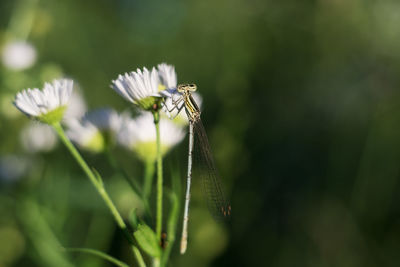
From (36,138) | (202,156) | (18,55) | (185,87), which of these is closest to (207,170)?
(202,156)

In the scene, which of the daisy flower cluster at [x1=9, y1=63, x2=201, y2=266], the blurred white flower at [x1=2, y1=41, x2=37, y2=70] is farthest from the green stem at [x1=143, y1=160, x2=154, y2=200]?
the blurred white flower at [x1=2, y1=41, x2=37, y2=70]

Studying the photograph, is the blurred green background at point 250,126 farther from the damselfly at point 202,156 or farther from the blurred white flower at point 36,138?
the damselfly at point 202,156

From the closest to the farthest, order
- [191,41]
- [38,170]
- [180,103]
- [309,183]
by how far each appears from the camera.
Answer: [180,103]
[38,170]
[309,183]
[191,41]

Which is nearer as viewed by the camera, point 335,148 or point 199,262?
point 199,262

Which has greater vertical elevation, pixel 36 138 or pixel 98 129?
pixel 98 129

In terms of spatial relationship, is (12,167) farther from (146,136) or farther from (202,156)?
(202,156)

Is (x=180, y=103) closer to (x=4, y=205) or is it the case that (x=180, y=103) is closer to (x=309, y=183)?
(x=4, y=205)

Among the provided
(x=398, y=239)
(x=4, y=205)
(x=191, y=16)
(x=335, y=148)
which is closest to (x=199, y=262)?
(x=4, y=205)
